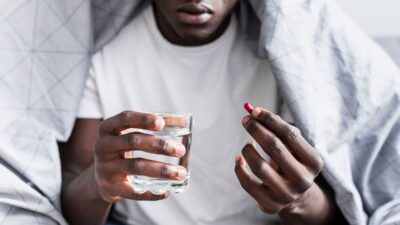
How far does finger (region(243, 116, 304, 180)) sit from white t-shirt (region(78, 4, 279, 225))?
308 millimetres

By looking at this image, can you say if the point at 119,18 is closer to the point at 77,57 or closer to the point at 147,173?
the point at 77,57

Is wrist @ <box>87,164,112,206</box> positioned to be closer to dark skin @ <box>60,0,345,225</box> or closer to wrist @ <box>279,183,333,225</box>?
dark skin @ <box>60,0,345,225</box>

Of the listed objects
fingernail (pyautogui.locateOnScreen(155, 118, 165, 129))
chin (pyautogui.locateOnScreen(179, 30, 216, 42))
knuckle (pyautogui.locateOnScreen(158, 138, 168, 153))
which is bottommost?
knuckle (pyautogui.locateOnScreen(158, 138, 168, 153))

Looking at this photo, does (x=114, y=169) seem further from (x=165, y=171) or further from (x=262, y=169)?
(x=262, y=169)

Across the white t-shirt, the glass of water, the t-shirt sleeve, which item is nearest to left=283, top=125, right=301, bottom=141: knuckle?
the glass of water

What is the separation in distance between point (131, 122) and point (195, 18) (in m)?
0.31

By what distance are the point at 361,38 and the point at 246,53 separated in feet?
0.75

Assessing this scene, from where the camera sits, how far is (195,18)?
1078 mm

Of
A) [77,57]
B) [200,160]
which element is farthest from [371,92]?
[77,57]

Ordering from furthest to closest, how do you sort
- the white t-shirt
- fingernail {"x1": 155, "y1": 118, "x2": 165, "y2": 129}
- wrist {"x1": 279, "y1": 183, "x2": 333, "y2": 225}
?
the white t-shirt
wrist {"x1": 279, "y1": 183, "x2": 333, "y2": 225}
fingernail {"x1": 155, "y1": 118, "x2": 165, "y2": 129}

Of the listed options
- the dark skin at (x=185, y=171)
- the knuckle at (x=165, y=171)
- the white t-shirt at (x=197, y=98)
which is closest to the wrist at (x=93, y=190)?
the dark skin at (x=185, y=171)

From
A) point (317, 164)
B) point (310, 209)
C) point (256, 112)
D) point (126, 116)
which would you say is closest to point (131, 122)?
point (126, 116)

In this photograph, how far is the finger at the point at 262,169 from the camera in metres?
0.87

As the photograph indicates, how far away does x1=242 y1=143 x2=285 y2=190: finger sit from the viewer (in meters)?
0.87
